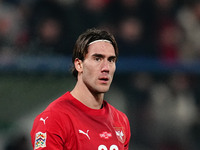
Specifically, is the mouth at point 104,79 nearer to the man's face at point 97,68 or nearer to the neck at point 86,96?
the man's face at point 97,68

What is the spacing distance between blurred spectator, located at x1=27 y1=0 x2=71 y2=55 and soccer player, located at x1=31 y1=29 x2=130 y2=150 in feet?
13.8

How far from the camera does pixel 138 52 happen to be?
7641 millimetres

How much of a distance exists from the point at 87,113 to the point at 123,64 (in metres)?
4.38

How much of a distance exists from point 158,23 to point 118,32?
94 cm

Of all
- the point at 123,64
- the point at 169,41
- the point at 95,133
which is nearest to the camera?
the point at 95,133

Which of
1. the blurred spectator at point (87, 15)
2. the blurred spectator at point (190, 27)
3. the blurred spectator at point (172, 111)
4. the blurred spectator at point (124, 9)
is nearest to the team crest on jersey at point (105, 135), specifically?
the blurred spectator at point (172, 111)

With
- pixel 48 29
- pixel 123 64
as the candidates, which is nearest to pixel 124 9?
pixel 123 64

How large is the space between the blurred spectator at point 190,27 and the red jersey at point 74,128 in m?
4.81

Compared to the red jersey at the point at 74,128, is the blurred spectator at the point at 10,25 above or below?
above

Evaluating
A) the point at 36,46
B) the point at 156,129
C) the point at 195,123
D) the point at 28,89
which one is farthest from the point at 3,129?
the point at 195,123

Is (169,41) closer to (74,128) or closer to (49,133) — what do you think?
(74,128)

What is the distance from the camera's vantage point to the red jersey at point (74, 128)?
272 centimetres

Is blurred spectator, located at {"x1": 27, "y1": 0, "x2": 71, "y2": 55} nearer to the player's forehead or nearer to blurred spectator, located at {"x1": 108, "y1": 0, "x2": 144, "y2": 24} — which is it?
blurred spectator, located at {"x1": 108, "y1": 0, "x2": 144, "y2": 24}

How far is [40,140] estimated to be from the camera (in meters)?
2.72
